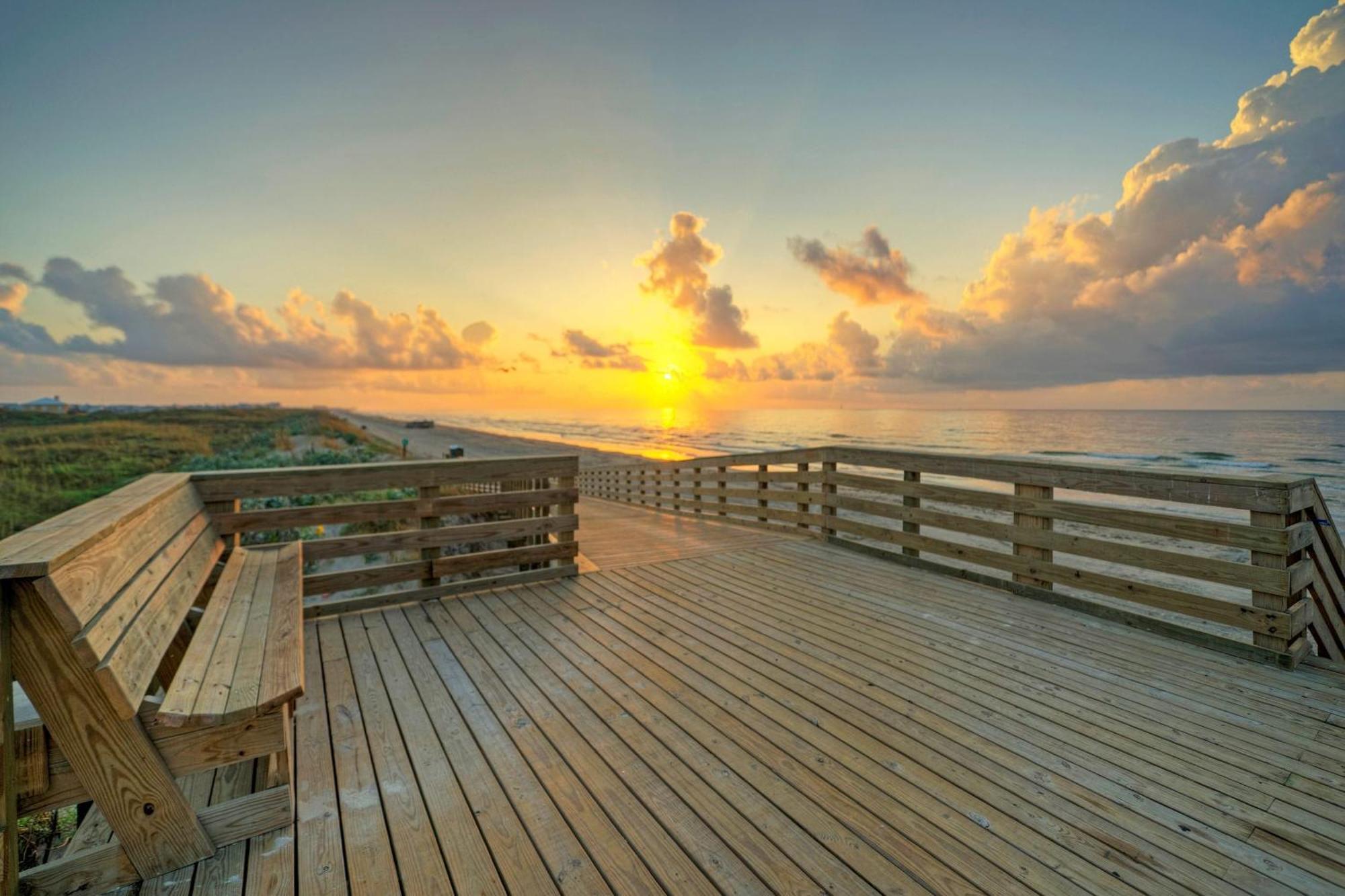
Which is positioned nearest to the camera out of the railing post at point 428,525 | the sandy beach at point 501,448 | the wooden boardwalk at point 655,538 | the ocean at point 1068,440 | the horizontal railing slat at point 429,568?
the horizontal railing slat at point 429,568

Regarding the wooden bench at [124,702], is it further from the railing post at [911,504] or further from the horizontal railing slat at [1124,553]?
the railing post at [911,504]

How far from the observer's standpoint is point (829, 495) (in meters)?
6.34

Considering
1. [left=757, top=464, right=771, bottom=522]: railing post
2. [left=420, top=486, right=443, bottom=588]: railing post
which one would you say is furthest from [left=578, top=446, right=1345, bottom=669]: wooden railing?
[left=420, top=486, right=443, bottom=588]: railing post

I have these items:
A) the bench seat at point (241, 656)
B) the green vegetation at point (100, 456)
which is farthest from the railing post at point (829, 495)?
the green vegetation at point (100, 456)

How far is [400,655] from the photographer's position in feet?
10.9

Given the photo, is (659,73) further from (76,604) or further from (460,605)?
(76,604)

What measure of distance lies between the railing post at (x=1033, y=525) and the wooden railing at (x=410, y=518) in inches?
151

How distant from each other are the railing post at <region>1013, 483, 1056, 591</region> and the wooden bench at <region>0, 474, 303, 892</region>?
4.95 m

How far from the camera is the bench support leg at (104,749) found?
1.44 meters

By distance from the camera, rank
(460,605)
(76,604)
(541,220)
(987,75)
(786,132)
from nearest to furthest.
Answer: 1. (76,604)
2. (460,605)
3. (987,75)
4. (786,132)
5. (541,220)

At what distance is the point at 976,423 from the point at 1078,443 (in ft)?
96.7

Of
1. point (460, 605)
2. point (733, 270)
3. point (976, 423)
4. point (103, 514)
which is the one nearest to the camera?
point (103, 514)

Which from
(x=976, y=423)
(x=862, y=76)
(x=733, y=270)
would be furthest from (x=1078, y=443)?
(x=862, y=76)

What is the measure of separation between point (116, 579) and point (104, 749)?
0.55 metres
